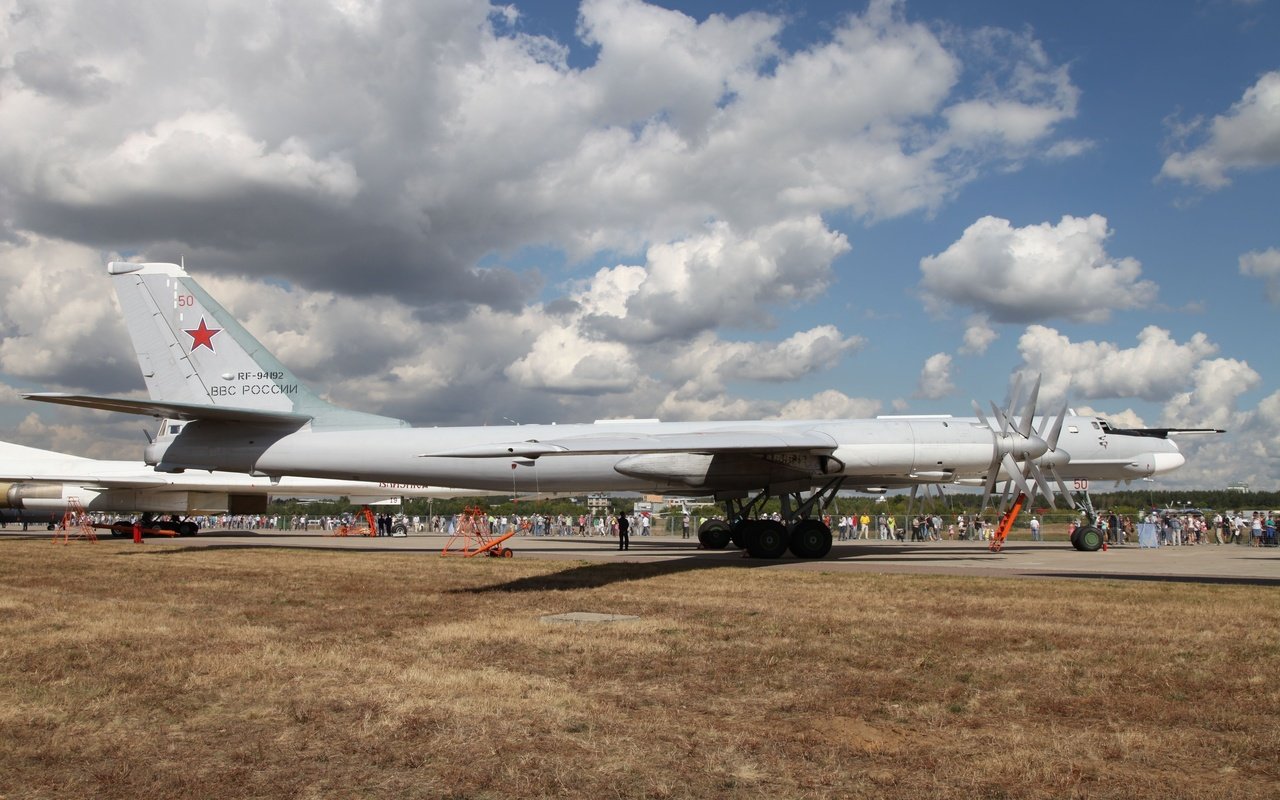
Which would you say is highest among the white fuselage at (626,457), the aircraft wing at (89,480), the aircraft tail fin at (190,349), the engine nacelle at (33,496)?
the aircraft tail fin at (190,349)

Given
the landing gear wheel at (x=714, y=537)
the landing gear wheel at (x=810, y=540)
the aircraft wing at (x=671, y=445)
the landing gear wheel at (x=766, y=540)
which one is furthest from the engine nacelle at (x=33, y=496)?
the landing gear wheel at (x=810, y=540)

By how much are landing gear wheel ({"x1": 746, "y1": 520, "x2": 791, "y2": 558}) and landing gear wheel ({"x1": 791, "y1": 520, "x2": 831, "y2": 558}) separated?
216 millimetres

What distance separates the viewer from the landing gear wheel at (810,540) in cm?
1796

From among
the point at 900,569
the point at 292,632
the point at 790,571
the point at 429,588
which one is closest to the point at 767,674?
the point at 292,632

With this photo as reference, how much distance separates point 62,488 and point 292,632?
120 feet

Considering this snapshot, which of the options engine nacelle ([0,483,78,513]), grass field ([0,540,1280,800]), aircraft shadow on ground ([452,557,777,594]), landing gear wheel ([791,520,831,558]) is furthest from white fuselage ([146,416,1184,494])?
engine nacelle ([0,483,78,513])

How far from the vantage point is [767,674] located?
6.41 meters

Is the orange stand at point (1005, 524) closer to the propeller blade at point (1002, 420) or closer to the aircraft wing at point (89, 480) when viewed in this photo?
the propeller blade at point (1002, 420)

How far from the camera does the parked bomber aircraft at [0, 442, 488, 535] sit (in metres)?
35.4

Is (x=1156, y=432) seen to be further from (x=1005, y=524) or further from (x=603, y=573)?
(x=603, y=573)

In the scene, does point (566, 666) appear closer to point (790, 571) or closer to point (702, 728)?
point (702, 728)

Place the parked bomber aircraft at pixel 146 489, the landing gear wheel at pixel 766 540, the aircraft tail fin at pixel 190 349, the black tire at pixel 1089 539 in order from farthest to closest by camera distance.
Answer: the parked bomber aircraft at pixel 146 489
the black tire at pixel 1089 539
the aircraft tail fin at pixel 190 349
the landing gear wheel at pixel 766 540

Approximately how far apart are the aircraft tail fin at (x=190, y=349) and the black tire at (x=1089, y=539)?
17.4m

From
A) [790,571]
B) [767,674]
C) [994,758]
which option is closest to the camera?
[994,758]
